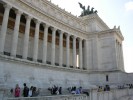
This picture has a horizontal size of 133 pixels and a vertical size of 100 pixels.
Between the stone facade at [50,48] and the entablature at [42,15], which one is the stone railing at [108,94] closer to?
the stone facade at [50,48]

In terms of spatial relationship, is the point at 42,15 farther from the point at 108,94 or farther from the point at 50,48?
the point at 108,94

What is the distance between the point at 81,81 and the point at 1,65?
25.6 meters

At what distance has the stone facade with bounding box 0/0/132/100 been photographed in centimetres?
3050

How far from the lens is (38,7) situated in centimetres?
3809

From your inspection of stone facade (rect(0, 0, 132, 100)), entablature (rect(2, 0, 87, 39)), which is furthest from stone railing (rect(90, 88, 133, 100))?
entablature (rect(2, 0, 87, 39))

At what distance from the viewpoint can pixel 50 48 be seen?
50.4 metres

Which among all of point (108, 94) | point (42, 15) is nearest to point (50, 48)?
point (42, 15)

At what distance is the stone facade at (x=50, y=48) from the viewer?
100 ft

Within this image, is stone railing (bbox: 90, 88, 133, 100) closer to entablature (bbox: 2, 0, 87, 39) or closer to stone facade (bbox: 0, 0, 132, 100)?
stone facade (bbox: 0, 0, 132, 100)

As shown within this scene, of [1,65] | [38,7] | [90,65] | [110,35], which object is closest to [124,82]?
[90,65]

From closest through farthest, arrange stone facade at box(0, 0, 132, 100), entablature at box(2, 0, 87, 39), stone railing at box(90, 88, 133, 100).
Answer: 1. stone railing at box(90, 88, 133, 100)
2. stone facade at box(0, 0, 132, 100)
3. entablature at box(2, 0, 87, 39)

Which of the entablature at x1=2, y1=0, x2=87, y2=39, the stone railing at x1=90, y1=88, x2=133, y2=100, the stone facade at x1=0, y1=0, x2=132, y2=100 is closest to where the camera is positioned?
the stone railing at x1=90, y1=88, x2=133, y2=100

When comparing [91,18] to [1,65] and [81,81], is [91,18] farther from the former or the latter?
[1,65]

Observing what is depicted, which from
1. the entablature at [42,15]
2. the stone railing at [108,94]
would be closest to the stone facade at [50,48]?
the entablature at [42,15]
